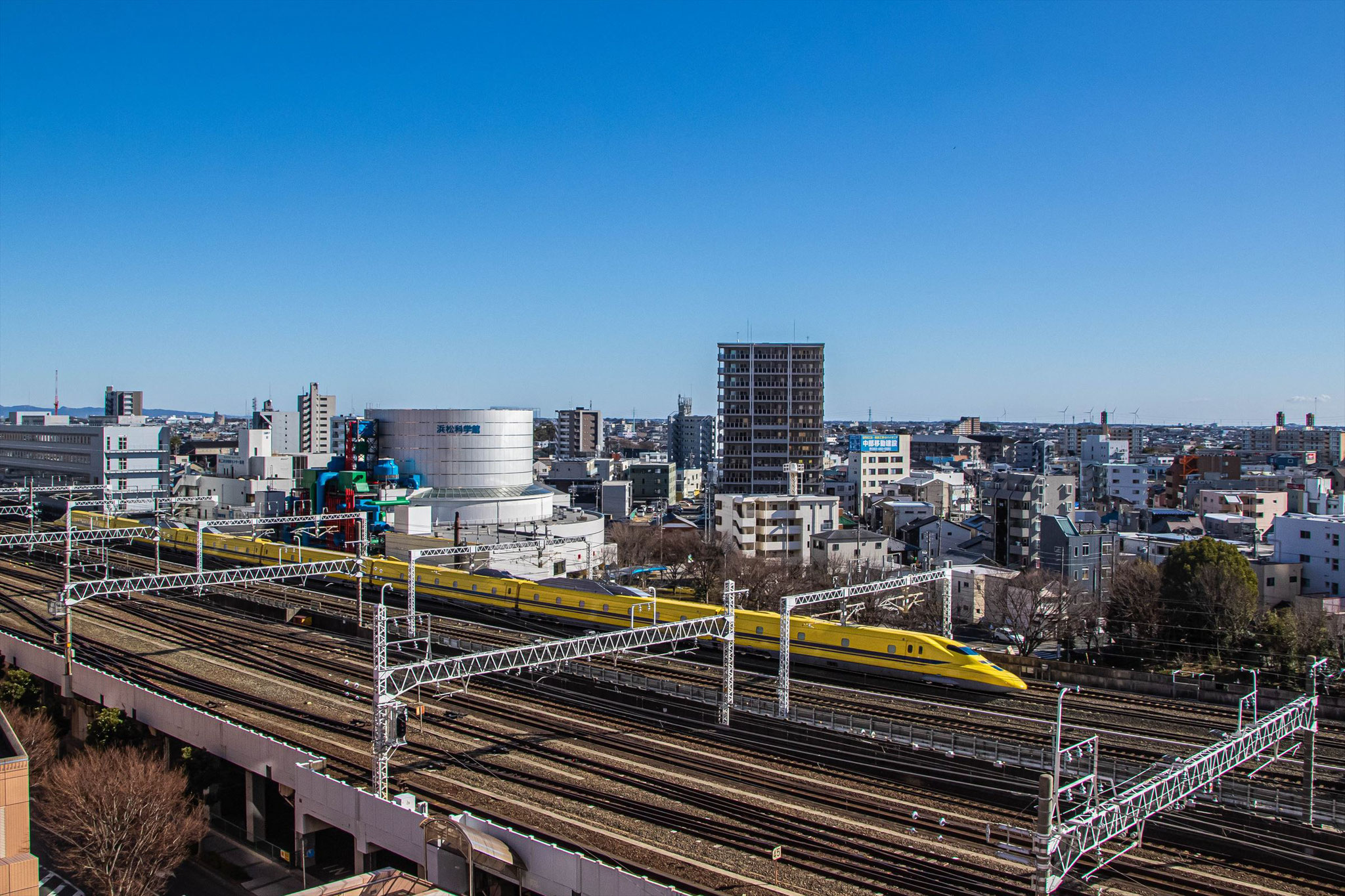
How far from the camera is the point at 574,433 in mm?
148625

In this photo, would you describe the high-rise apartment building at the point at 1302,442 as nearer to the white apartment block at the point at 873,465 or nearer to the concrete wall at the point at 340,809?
the white apartment block at the point at 873,465

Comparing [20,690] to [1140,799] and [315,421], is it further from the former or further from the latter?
[315,421]

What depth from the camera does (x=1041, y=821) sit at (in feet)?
40.6

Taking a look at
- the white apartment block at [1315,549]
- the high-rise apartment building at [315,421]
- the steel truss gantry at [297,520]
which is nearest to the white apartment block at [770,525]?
the steel truss gantry at [297,520]

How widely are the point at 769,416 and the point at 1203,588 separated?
4540 centimetres

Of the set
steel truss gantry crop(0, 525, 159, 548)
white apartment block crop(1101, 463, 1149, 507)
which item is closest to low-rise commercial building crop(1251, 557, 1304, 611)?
steel truss gantry crop(0, 525, 159, 548)

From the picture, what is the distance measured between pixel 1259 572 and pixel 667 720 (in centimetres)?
3299

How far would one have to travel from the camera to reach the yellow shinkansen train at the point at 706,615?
90.5 ft

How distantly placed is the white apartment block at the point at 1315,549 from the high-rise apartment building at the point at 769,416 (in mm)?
37588

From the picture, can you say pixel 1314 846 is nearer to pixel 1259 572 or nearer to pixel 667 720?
pixel 667 720

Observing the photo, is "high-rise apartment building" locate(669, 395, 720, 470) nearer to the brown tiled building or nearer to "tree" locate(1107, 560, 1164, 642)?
"tree" locate(1107, 560, 1164, 642)

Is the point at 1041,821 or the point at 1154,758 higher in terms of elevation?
the point at 1041,821

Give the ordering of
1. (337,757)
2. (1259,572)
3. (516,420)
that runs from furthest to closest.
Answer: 1. (516,420)
2. (1259,572)
3. (337,757)

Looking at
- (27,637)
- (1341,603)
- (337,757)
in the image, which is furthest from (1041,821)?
(1341,603)
